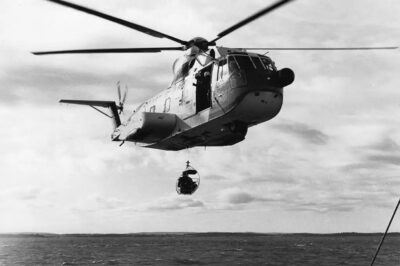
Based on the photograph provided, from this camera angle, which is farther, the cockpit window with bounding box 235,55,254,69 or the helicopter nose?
the cockpit window with bounding box 235,55,254,69

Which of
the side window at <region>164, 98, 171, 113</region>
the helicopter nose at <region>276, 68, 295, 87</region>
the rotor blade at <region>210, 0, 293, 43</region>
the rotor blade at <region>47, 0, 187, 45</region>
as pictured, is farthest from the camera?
the side window at <region>164, 98, 171, 113</region>

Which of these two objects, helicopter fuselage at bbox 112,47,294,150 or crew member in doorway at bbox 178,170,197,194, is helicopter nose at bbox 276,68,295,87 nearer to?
helicopter fuselage at bbox 112,47,294,150

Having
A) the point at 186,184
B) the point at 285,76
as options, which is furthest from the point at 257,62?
the point at 186,184

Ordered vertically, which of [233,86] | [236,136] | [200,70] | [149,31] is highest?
[149,31]

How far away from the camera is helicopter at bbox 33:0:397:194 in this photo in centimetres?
1400

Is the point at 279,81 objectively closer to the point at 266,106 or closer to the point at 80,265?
the point at 266,106

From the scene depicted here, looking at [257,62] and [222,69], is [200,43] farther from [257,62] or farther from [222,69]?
[257,62]

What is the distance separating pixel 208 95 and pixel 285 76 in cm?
294

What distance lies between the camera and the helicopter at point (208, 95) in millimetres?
14000

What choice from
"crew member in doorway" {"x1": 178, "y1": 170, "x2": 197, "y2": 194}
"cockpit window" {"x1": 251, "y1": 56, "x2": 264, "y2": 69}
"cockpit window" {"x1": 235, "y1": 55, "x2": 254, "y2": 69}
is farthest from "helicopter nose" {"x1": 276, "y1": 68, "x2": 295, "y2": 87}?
"crew member in doorway" {"x1": 178, "y1": 170, "x2": 197, "y2": 194}

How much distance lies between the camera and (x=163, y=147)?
1933 cm

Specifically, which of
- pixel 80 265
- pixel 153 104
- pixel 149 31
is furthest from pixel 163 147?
pixel 80 265

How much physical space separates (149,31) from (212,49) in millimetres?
2200

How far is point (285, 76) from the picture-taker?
1375 cm
